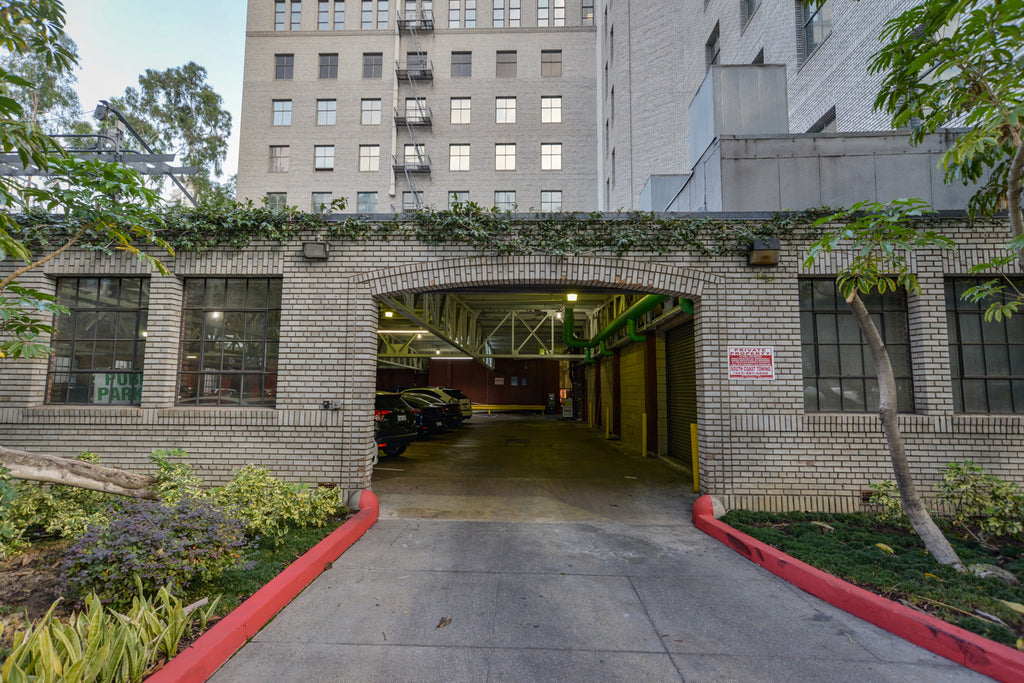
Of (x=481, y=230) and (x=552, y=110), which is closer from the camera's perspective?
(x=481, y=230)

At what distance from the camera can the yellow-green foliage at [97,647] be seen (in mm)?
2602

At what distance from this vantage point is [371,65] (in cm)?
2898

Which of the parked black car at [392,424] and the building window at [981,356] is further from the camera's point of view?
the parked black car at [392,424]

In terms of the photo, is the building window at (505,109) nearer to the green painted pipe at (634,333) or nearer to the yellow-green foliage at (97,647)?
the green painted pipe at (634,333)

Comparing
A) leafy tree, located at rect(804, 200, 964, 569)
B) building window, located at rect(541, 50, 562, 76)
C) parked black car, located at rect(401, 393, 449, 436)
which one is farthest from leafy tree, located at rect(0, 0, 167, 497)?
building window, located at rect(541, 50, 562, 76)

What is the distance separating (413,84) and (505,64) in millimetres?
5706

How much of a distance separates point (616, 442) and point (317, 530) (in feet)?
37.3

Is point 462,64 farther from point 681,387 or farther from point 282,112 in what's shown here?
point 681,387

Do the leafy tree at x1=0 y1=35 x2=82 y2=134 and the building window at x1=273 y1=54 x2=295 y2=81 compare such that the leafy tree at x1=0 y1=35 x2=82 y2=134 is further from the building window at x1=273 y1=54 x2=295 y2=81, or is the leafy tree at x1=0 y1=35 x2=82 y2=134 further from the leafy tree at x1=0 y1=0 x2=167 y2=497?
the leafy tree at x1=0 y1=0 x2=167 y2=497

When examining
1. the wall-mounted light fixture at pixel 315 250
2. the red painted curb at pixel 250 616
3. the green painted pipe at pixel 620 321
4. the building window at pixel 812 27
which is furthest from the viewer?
the building window at pixel 812 27

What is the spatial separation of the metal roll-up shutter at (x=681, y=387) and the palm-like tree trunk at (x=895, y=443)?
478 cm

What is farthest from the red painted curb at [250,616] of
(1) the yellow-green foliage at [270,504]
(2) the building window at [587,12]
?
(2) the building window at [587,12]

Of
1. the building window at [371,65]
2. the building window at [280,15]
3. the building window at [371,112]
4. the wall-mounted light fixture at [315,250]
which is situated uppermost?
the building window at [280,15]

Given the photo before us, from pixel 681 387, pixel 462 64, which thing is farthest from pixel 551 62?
pixel 681 387
